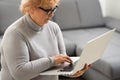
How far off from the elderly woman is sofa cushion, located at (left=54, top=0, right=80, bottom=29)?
69.0 inches

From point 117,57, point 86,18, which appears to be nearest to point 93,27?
point 86,18

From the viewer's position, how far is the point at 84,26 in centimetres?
346

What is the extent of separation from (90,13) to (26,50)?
220 centimetres

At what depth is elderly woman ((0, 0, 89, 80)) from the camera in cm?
141

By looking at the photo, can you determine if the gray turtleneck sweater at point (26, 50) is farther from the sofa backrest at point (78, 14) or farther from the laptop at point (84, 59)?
the sofa backrest at point (78, 14)

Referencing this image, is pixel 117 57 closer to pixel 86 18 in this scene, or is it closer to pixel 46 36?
pixel 46 36

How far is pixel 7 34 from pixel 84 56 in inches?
18.3

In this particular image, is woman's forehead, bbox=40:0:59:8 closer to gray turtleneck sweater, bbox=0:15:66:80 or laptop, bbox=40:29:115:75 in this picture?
gray turtleneck sweater, bbox=0:15:66:80

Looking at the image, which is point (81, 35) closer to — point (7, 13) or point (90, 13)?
point (90, 13)

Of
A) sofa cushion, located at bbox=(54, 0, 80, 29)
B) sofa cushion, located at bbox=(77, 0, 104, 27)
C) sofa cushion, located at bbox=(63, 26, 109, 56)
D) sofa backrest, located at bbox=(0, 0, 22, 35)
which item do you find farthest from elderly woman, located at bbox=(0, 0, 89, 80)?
sofa cushion, located at bbox=(77, 0, 104, 27)

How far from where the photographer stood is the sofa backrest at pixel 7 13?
3.05 meters

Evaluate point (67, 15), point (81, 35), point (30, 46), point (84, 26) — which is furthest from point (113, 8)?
point (30, 46)

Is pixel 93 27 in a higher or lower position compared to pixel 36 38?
lower

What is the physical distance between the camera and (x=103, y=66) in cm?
231
